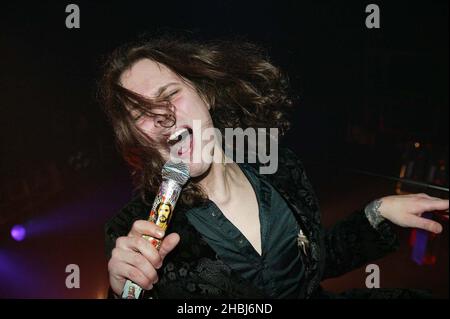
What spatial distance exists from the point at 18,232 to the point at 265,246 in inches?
63.1

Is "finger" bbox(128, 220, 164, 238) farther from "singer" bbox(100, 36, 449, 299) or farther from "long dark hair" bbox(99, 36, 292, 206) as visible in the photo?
"long dark hair" bbox(99, 36, 292, 206)

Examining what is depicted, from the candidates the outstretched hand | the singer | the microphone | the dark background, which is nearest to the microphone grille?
the microphone

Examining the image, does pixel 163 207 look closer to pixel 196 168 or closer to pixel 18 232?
pixel 196 168

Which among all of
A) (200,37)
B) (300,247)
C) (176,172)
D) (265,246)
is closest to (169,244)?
(176,172)

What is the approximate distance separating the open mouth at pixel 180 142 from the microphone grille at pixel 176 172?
118 millimetres

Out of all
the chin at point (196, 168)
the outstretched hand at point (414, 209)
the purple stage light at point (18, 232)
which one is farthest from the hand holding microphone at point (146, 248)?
the purple stage light at point (18, 232)

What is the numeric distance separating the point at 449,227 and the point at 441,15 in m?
1.51

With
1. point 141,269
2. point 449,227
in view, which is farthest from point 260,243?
point 449,227

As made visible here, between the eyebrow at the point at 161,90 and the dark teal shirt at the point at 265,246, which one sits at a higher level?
the eyebrow at the point at 161,90

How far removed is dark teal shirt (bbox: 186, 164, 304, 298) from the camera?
108 centimetres

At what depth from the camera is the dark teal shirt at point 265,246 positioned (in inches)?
42.7

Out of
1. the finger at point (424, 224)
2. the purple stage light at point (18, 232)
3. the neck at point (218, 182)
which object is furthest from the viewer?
the purple stage light at point (18, 232)

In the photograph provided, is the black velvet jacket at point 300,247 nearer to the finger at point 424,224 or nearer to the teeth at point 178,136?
the finger at point 424,224

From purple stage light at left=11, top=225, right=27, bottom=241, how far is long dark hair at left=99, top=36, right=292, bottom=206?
1020 millimetres
